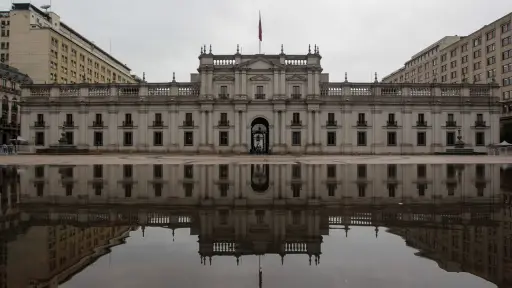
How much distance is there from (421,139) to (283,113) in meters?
18.7

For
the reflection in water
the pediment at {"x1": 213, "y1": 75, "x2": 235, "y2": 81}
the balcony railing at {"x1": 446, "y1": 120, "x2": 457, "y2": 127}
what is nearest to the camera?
the reflection in water

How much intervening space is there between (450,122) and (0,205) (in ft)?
173

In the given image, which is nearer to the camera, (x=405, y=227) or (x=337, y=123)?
(x=405, y=227)

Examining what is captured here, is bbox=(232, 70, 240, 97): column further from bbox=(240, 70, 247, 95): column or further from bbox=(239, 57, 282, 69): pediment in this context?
bbox=(239, 57, 282, 69): pediment

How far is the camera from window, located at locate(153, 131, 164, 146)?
50.4m

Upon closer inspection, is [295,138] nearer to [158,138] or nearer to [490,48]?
[158,138]

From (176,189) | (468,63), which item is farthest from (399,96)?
(176,189)

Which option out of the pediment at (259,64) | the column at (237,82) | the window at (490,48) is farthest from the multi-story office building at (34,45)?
the window at (490,48)

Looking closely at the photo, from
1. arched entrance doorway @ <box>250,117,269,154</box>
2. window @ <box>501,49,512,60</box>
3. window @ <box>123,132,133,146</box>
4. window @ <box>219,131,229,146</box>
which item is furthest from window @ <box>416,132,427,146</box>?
window @ <box>123,132,133,146</box>

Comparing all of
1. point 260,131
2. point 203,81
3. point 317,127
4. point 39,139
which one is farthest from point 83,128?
point 317,127

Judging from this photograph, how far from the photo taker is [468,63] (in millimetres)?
75250

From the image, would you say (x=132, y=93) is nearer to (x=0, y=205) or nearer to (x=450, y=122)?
(x=450, y=122)

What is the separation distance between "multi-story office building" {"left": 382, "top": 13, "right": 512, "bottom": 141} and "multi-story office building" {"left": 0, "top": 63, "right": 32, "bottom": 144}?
73.5 metres

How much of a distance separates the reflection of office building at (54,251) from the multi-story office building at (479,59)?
198 feet
